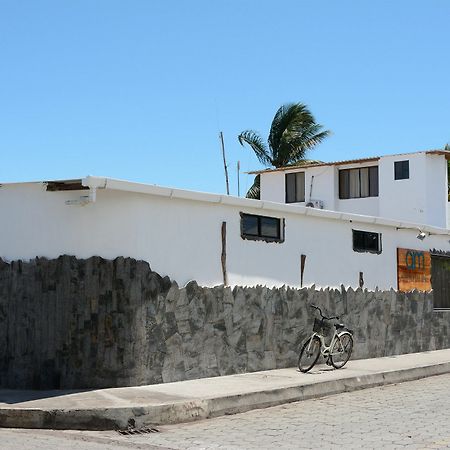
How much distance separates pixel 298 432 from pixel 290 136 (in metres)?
34.9

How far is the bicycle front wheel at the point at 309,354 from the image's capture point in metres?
14.4

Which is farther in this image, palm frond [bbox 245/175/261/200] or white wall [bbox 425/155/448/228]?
palm frond [bbox 245/175/261/200]

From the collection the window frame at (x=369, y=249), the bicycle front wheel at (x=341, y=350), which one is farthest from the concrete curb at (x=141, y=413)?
the window frame at (x=369, y=249)

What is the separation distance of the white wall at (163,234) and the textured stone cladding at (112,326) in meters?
0.25

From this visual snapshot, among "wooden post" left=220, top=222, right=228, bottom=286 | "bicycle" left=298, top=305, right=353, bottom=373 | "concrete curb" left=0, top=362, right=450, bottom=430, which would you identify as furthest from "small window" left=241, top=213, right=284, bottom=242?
"concrete curb" left=0, top=362, right=450, bottom=430

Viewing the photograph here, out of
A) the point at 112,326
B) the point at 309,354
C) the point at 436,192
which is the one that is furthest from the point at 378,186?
the point at 112,326

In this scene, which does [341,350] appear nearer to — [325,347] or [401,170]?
[325,347]

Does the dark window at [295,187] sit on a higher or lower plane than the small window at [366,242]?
higher

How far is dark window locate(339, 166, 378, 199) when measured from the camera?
3562 centimetres

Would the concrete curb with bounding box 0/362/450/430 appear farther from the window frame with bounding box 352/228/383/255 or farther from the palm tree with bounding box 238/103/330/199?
the palm tree with bounding box 238/103/330/199

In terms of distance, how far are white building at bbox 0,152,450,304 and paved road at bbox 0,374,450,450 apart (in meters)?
3.09

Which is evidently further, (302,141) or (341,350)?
(302,141)

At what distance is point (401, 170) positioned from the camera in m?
34.5

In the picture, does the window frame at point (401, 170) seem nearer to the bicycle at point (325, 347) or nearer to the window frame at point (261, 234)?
the bicycle at point (325, 347)
